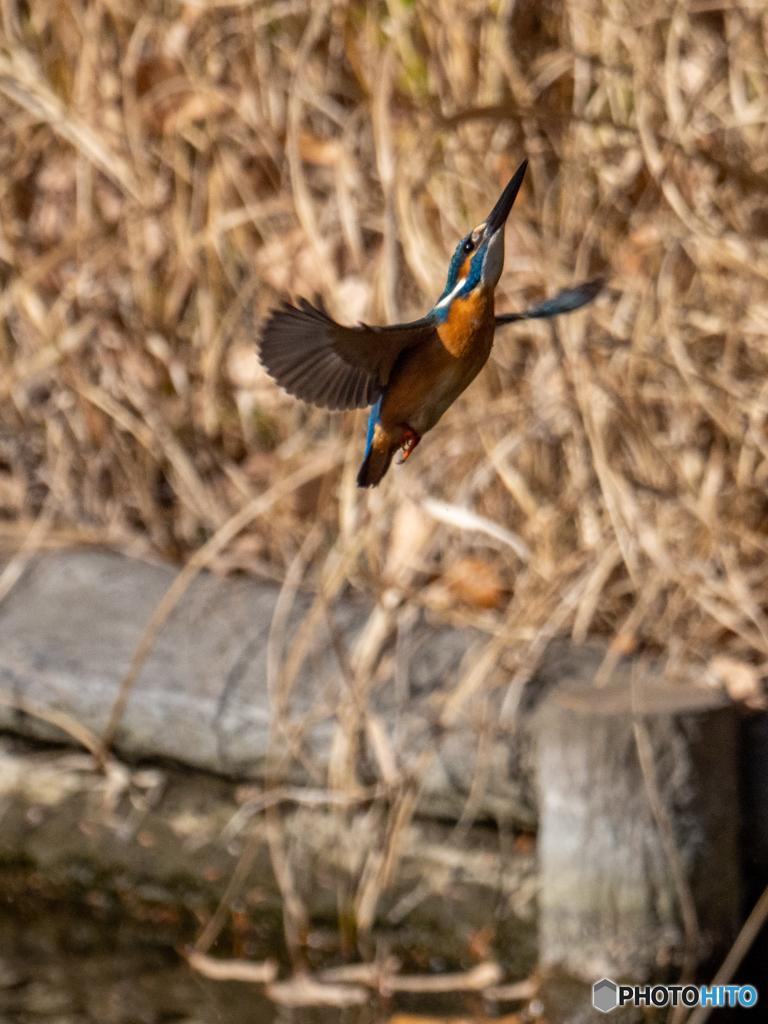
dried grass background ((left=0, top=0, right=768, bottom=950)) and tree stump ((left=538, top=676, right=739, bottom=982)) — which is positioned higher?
dried grass background ((left=0, top=0, right=768, bottom=950))

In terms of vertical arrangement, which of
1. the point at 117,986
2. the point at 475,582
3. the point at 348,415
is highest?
the point at 348,415

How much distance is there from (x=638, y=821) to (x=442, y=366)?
1.26 meters

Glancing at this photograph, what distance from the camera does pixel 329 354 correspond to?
14 cm

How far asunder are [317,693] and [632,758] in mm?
398

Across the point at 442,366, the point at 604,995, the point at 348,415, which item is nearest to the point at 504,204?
the point at 442,366

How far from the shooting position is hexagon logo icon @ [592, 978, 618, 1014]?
1.33 meters

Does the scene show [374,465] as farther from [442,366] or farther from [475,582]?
[475,582]

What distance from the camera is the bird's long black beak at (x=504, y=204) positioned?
0.14 m

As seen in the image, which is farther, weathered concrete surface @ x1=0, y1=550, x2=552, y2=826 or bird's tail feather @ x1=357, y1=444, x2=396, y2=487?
weathered concrete surface @ x1=0, y1=550, x2=552, y2=826

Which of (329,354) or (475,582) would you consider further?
(475,582)

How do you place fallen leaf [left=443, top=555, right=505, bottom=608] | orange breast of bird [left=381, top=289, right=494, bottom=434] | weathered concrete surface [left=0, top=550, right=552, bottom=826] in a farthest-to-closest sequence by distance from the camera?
fallen leaf [left=443, top=555, right=505, bottom=608] → weathered concrete surface [left=0, top=550, right=552, bottom=826] → orange breast of bird [left=381, top=289, right=494, bottom=434]

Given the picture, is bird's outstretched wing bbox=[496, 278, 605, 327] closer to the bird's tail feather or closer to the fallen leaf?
the bird's tail feather

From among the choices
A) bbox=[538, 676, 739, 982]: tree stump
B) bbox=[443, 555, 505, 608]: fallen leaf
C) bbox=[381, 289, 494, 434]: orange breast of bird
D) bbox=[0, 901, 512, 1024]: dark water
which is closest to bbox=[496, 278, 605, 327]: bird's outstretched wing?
bbox=[381, 289, 494, 434]: orange breast of bird

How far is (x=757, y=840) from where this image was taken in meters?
1.37
